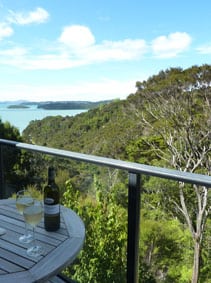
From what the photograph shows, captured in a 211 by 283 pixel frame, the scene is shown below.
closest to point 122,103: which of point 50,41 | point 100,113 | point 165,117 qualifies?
point 100,113

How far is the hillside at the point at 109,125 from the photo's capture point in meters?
14.2

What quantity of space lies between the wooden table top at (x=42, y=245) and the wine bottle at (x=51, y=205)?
1.4 inches

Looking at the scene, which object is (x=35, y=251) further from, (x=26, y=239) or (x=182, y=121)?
(x=182, y=121)

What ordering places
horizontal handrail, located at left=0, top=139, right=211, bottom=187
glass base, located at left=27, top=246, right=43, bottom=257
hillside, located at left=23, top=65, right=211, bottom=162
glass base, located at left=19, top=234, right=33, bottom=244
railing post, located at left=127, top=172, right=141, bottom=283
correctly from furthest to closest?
1. hillside, located at left=23, top=65, right=211, bottom=162
2. railing post, located at left=127, top=172, right=141, bottom=283
3. horizontal handrail, located at left=0, top=139, right=211, bottom=187
4. glass base, located at left=19, top=234, right=33, bottom=244
5. glass base, located at left=27, top=246, right=43, bottom=257

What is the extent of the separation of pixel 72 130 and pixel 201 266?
611 inches

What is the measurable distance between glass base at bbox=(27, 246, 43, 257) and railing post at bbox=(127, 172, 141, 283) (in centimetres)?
75

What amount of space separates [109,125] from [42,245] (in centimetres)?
1582

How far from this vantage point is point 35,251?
1332 millimetres

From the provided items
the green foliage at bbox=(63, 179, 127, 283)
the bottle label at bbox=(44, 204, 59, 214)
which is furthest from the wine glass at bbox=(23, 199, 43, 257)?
the green foliage at bbox=(63, 179, 127, 283)

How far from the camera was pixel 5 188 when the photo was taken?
3.21 metres

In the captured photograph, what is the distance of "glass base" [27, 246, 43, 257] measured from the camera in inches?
51.6

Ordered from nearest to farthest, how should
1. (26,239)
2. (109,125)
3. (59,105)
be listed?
(26,239), (59,105), (109,125)

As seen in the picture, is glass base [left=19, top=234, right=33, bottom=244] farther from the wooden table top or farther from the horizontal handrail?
the horizontal handrail

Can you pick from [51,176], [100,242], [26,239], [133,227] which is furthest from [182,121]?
[26,239]
